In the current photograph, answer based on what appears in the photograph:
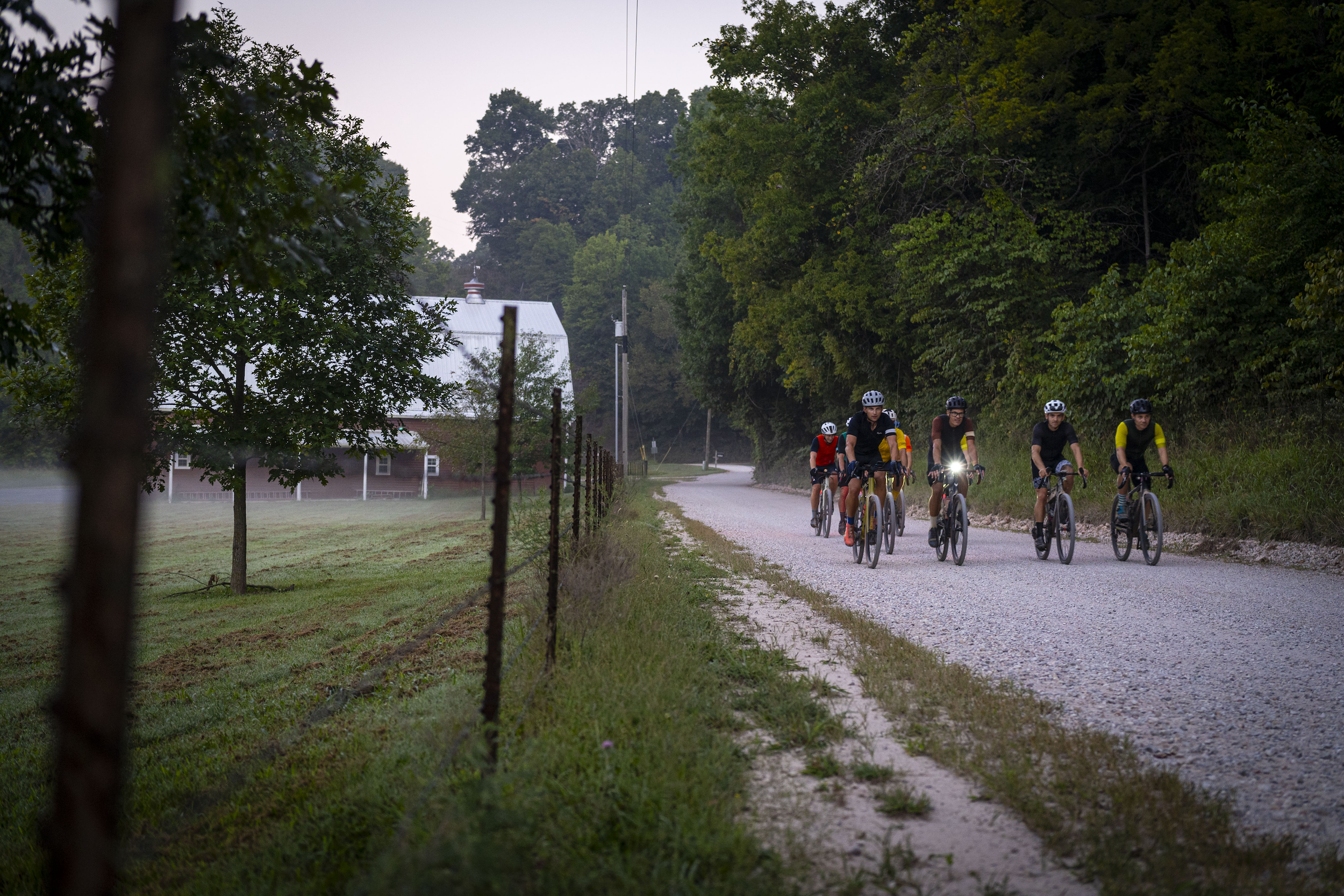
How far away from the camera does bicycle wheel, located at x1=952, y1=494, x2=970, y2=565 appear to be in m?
11.6

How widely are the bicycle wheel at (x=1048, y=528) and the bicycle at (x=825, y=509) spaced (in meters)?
4.78

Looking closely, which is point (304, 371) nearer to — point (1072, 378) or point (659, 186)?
point (1072, 378)

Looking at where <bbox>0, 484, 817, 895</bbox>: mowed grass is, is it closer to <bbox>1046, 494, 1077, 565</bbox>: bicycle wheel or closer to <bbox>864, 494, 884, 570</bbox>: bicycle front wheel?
<bbox>864, 494, 884, 570</bbox>: bicycle front wheel

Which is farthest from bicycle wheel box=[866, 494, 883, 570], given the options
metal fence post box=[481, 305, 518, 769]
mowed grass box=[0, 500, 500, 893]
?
metal fence post box=[481, 305, 518, 769]

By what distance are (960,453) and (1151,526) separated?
8.10ft

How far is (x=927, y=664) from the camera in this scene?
5.62 meters

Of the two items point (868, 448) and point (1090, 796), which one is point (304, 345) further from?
point (1090, 796)

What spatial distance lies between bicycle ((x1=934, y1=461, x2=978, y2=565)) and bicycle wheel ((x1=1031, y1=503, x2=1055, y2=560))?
0.98m

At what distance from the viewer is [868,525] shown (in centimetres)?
1170

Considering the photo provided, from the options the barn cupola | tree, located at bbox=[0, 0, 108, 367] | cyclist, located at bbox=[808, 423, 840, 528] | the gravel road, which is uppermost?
the barn cupola

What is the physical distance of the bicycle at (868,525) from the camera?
1159 centimetres

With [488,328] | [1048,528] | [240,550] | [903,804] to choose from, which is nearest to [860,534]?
[1048,528]

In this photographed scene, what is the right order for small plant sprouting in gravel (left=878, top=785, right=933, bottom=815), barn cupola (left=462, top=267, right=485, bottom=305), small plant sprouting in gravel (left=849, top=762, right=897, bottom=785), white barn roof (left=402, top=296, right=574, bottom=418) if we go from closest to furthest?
small plant sprouting in gravel (left=878, top=785, right=933, bottom=815) < small plant sprouting in gravel (left=849, top=762, right=897, bottom=785) < white barn roof (left=402, top=296, right=574, bottom=418) < barn cupola (left=462, top=267, right=485, bottom=305)

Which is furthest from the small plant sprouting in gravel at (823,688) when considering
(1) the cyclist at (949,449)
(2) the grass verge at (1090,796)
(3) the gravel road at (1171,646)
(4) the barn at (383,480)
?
(4) the barn at (383,480)
